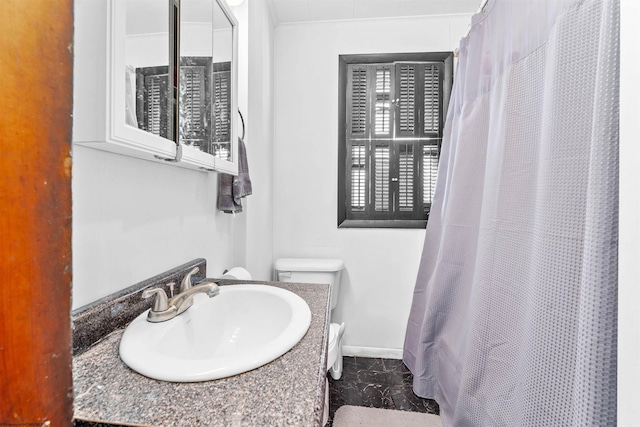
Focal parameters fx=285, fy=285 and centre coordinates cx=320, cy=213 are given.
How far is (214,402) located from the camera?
45cm

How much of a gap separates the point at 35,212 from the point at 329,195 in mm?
1832

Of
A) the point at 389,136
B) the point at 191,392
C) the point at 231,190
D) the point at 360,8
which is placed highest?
the point at 360,8

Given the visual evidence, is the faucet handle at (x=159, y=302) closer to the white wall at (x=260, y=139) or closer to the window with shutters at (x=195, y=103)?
the window with shutters at (x=195, y=103)

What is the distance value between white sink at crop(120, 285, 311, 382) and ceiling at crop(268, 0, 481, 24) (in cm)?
178

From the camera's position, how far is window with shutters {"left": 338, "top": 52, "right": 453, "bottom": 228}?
77.7 inches

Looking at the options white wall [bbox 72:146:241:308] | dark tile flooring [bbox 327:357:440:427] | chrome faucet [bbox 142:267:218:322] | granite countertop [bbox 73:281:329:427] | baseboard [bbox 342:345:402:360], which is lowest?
dark tile flooring [bbox 327:357:440:427]

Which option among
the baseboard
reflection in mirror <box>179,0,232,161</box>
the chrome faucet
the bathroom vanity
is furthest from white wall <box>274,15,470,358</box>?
the bathroom vanity

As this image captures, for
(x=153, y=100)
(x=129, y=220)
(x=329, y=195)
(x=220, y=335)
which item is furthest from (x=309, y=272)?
(x=153, y=100)

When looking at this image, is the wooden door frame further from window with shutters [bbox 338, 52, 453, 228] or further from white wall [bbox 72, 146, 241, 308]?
window with shutters [bbox 338, 52, 453, 228]

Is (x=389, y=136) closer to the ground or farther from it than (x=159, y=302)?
farther from it

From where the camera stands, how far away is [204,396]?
0.47 metres

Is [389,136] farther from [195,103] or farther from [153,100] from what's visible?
[153,100]
